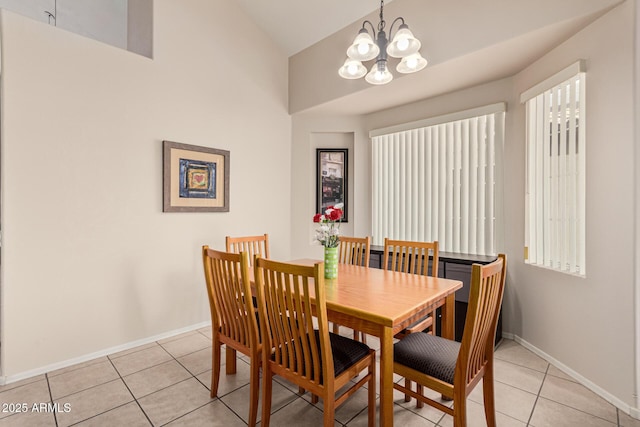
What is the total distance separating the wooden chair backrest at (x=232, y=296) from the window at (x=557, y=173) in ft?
7.68

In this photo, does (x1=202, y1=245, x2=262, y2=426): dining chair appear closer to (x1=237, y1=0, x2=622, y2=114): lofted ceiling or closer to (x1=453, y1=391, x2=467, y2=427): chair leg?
(x1=453, y1=391, x2=467, y2=427): chair leg

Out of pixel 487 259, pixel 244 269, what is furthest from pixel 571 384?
pixel 244 269

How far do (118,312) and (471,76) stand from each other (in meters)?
3.87

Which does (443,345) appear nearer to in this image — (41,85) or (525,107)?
(525,107)

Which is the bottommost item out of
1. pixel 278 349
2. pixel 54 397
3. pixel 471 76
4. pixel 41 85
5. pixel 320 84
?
pixel 54 397

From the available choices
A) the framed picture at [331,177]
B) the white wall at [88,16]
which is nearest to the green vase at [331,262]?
the framed picture at [331,177]

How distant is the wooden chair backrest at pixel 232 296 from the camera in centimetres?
168

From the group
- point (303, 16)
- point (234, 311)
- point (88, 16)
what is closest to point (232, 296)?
point (234, 311)

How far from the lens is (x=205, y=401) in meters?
1.98

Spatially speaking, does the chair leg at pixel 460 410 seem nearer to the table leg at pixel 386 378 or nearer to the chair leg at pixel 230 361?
the table leg at pixel 386 378

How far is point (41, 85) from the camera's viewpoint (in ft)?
7.62

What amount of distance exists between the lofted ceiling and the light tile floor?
8.17 ft

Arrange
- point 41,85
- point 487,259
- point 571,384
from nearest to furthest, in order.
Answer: point 571,384 < point 41,85 < point 487,259

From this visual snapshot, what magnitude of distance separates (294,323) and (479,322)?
85cm
